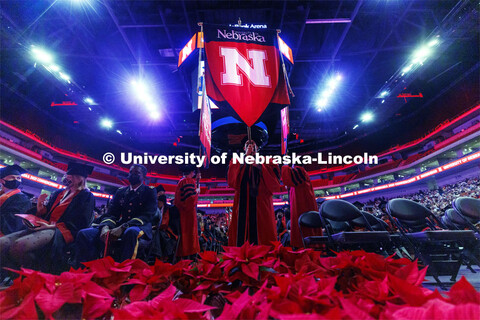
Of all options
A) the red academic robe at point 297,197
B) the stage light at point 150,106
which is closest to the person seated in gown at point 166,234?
the red academic robe at point 297,197

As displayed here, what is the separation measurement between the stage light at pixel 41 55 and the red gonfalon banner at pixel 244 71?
10503 millimetres

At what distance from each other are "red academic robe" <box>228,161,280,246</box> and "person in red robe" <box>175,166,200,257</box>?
3.85 ft

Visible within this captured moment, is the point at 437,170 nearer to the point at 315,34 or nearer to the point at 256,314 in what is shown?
the point at 315,34

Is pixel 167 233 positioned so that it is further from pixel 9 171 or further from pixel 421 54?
pixel 421 54

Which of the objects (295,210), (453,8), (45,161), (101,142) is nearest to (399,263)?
(295,210)

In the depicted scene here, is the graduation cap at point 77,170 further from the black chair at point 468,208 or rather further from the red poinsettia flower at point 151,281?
the black chair at point 468,208

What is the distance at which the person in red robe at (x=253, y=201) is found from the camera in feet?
9.71

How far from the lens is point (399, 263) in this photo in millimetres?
832

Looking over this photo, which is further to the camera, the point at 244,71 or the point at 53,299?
the point at 244,71

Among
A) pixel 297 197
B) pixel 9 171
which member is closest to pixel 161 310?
pixel 297 197

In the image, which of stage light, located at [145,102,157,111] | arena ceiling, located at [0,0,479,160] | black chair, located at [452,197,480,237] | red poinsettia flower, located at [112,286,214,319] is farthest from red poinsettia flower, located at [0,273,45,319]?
stage light, located at [145,102,157,111]

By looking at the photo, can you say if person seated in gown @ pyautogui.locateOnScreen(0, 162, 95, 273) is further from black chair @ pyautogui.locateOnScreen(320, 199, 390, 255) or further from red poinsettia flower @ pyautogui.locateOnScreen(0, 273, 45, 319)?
black chair @ pyautogui.locateOnScreen(320, 199, 390, 255)

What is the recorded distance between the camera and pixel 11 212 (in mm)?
2775

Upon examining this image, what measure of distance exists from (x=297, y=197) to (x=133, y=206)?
2595mm
